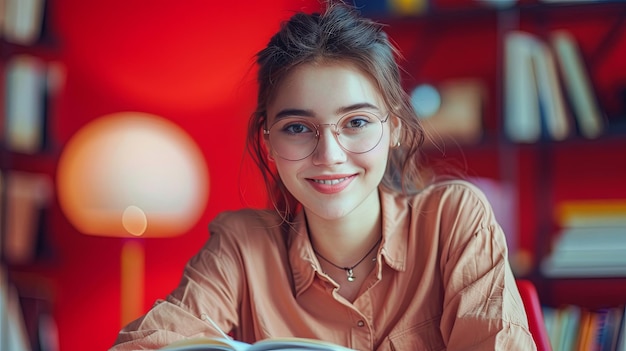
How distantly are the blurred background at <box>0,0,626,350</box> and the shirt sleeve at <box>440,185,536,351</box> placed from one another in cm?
117

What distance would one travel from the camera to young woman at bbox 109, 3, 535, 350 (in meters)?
1.37

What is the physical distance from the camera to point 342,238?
4.93 ft

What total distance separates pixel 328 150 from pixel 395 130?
0.22 metres

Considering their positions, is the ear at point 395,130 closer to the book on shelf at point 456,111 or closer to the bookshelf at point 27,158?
the book on shelf at point 456,111

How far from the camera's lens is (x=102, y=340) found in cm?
343

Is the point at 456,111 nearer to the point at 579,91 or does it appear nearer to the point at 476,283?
the point at 579,91

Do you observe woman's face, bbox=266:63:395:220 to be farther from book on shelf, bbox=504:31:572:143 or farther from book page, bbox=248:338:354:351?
book on shelf, bbox=504:31:572:143

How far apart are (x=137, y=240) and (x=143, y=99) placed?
729mm

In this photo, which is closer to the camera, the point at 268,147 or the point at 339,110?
the point at 339,110

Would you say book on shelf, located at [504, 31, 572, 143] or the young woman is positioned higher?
book on shelf, located at [504, 31, 572, 143]

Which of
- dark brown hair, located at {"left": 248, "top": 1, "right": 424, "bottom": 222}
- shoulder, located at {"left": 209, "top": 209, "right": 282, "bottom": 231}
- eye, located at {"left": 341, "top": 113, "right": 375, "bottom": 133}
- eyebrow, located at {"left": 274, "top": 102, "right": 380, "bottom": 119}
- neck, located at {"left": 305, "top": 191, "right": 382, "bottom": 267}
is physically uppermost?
dark brown hair, located at {"left": 248, "top": 1, "right": 424, "bottom": 222}

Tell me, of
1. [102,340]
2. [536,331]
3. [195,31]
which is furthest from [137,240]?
[536,331]

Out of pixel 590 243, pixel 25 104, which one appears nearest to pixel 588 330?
pixel 590 243

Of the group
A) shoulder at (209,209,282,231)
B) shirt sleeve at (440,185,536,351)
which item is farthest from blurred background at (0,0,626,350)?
shirt sleeve at (440,185,536,351)
